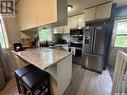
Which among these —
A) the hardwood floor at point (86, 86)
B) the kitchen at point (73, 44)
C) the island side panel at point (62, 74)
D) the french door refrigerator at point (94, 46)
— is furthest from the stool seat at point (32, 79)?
the french door refrigerator at point (94, 46)

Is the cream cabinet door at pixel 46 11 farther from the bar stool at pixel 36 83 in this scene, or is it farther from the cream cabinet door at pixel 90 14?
the cream cabinet door at pixel 90 14

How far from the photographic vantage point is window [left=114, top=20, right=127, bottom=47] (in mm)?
2843

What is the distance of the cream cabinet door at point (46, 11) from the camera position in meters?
1.15

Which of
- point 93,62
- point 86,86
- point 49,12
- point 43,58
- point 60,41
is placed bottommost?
point 86,86

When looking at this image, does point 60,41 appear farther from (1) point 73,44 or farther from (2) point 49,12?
(2) point 49,12

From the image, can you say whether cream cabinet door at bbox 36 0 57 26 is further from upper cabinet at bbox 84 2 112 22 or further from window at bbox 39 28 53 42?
→ window at bbox 39 28 53 42

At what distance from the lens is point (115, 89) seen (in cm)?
138

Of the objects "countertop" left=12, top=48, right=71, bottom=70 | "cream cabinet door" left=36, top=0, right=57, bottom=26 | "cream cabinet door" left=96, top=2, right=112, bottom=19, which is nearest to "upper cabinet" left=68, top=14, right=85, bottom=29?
"cream cabinet door" left=96, top=2, right=112, bottom=19

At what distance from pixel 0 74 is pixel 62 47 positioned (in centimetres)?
248

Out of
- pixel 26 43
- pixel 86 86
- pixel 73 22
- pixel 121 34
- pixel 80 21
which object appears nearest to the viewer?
pixel 86 86

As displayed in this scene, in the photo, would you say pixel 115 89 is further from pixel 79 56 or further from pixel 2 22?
pixel 2 22

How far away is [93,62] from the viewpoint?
108 inches

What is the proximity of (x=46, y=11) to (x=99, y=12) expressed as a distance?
1.95 meters

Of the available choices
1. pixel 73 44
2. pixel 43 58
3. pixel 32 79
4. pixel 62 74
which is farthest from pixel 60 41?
pixel 32 79
